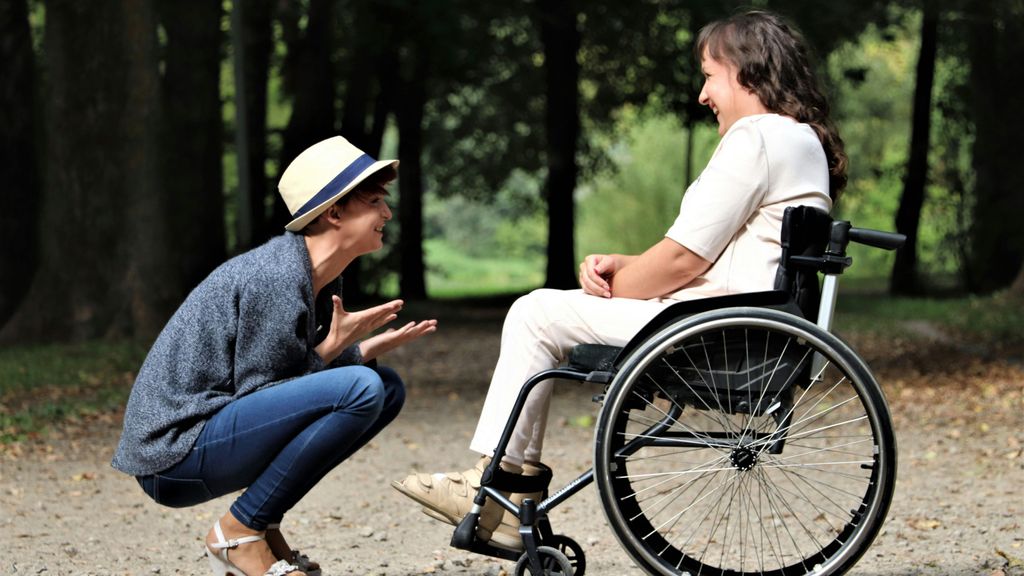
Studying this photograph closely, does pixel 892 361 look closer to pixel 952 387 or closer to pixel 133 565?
pixel 952 387

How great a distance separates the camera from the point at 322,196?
3.81 meters

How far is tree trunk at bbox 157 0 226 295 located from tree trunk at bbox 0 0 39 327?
1793 millimetres

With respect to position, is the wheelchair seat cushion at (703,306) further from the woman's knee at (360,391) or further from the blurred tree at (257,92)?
the blurred tree at (257,92)

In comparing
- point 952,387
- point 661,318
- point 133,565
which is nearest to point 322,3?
point 952,387

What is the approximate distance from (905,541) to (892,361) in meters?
6.80

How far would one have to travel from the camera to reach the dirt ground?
4.93m

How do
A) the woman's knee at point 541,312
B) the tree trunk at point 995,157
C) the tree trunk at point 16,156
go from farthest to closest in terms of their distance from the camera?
the tree trunk at point 995,157 < the tree trunk at point 16,156 < the woman's knee at point 541,312

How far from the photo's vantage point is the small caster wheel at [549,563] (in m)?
3.87

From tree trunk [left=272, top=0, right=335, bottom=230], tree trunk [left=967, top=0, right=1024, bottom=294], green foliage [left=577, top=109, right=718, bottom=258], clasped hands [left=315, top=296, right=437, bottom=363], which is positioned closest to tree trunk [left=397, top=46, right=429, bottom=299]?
tree trunk [left=272, top=0, right=335, bottom=230]

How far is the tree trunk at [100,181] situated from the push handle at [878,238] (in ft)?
34.5

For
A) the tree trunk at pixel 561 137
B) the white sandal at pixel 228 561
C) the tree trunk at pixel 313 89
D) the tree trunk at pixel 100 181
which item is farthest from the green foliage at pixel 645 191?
the white sandal at pixel 228 561

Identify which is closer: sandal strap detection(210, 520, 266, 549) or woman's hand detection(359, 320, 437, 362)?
sandal strap detection(210, 520, 266, 549)

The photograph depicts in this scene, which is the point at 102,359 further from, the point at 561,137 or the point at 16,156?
the point at 561,137

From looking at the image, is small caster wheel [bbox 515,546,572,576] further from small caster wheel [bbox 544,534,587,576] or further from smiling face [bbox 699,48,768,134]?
smiling face [bbox 699,48,768,134]
